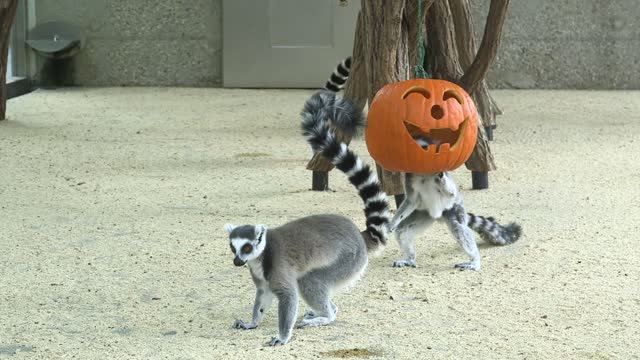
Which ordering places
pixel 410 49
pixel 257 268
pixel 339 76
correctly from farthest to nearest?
1. pixel 339 76
2. pixel 410 49
3. pixel 257 268

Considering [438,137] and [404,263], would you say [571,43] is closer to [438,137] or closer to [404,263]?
[438,137]

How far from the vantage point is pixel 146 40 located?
11.9 m

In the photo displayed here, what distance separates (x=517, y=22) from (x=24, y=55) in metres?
5.28

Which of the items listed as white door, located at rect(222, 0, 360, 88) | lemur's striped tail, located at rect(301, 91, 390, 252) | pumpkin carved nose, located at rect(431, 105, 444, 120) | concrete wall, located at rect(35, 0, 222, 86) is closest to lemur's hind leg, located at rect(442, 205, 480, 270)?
pumpkin carved nose, located at rect(431, 105, 444, 120)

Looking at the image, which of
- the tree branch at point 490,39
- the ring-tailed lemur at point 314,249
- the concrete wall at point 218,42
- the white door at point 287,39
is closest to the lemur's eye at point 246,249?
the ring-tailed lemur at point 314,249

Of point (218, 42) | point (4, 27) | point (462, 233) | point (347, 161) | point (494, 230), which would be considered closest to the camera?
point (347, 161)

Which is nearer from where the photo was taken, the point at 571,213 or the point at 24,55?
the point at 571,213

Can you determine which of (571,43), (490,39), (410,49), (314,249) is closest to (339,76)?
(410,49)

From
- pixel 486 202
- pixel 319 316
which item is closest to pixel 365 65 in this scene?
pixel 486 202

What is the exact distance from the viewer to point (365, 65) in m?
6.49

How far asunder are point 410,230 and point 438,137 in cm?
51

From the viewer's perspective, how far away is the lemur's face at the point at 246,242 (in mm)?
3781

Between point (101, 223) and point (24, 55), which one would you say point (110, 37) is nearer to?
point (24, 55)

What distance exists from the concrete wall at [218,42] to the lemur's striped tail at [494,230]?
21.6 ft
